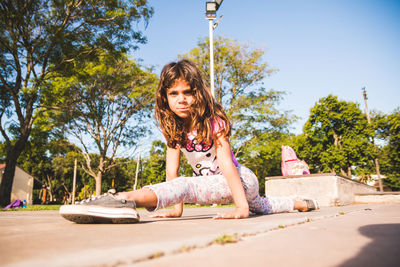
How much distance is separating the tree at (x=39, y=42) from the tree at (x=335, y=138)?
2053cm

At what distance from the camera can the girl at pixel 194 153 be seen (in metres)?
2.21

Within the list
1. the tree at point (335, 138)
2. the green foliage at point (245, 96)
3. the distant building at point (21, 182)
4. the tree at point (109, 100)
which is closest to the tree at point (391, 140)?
the tree at point (335, 138)

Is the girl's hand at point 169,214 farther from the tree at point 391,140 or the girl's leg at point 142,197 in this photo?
the tree at point 391,140

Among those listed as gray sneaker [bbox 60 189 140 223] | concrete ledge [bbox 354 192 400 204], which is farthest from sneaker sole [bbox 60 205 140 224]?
concrete ledge [bbox 354 192 400 204]

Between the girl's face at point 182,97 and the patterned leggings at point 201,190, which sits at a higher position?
the girl's face at point 182,97

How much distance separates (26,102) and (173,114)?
11115 mm

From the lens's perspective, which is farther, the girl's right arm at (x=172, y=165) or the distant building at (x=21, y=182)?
the distant building at (x=21, y=182)

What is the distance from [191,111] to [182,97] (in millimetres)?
162

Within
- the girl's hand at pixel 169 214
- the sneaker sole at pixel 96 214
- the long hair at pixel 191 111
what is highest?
the long hair at pixel 191 111

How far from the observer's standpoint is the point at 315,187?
7965mm

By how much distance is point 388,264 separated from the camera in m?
0.83

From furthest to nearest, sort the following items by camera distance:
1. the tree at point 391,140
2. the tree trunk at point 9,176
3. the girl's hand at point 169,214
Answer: the tree at point 391,140 → the tree trunk at point 9,176 → the girl's hand at point 169,214

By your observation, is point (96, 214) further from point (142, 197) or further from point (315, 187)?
point (315, 187)

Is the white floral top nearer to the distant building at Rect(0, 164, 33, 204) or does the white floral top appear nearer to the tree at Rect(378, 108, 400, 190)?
the tree at Rect(378, 108, 400, 190)
